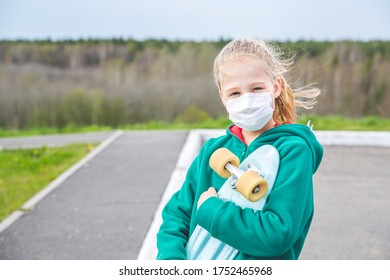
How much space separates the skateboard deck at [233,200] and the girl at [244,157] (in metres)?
0.02

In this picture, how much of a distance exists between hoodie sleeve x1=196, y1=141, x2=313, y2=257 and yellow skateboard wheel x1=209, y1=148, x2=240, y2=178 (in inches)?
2.9

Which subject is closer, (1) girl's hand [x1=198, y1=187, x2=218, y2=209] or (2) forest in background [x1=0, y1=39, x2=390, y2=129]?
(1) girl's hand [x1=198, y1=187, x2=218, y2=209]

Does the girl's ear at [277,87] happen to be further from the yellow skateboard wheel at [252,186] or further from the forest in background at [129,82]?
the forest in background at [129,82]

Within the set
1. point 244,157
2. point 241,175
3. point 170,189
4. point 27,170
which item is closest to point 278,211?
point 241,175

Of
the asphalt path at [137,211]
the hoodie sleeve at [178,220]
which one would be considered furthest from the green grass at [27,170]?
the hoodie sleeve at [178,220]

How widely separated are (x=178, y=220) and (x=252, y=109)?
1.38 feet

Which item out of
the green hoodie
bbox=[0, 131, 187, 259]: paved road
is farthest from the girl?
bbox=[0, 131, 187, 259]: paved road

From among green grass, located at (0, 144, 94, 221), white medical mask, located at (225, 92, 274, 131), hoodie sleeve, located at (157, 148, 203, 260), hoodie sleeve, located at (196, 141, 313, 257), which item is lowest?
green grass, located at (0, 144, 94, 221)

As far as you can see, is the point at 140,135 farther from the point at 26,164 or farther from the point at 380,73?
the point at 380,73

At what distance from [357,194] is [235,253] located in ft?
10.6

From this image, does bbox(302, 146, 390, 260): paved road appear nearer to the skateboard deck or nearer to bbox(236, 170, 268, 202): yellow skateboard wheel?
the skateboard deck

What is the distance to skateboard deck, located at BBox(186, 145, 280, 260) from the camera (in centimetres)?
122

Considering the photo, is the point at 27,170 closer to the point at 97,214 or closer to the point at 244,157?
the point at 97,214

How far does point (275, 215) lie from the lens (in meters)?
1.17
